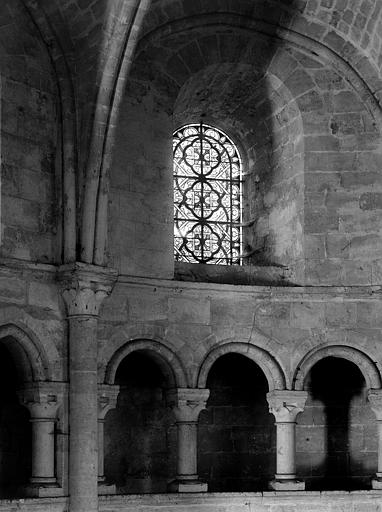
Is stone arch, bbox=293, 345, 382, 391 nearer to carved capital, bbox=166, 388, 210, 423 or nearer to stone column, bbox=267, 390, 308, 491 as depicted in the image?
stone column, bbox=267, 390, 308, 491

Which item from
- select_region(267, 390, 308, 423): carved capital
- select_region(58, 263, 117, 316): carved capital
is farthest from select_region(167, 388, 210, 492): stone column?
select_region(58, 263, 117, 316): carved capital

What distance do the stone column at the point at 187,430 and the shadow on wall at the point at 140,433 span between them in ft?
2.22

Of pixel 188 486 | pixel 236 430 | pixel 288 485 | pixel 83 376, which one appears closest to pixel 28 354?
pixel 83 376

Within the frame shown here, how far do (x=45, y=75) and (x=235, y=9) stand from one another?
10.3 feet

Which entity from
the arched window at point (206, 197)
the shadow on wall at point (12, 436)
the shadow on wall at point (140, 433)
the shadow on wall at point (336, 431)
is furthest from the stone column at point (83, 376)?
the shadow on wall at point (336, 431)

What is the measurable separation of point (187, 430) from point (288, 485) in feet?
5.11

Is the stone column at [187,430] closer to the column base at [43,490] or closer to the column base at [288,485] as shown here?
the column base at [288,485]

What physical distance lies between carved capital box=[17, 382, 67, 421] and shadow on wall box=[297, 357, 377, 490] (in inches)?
160

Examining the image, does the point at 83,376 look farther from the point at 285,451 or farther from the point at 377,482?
the point at 377,482

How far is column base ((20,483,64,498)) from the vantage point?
15.5 meters

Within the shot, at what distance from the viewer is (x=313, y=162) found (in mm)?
18141

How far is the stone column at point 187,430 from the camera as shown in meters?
16.9

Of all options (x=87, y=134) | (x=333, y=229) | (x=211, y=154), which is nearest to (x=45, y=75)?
(x=87, y=134)

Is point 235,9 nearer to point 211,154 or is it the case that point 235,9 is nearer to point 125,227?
point 211,154
